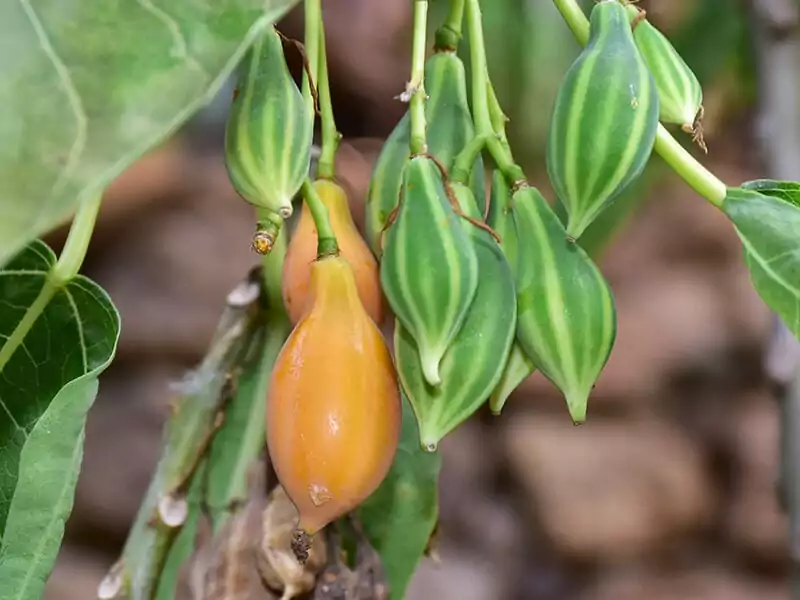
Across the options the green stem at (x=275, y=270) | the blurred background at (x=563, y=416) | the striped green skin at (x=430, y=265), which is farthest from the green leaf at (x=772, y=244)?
the blurred background at (x=563, y=416)

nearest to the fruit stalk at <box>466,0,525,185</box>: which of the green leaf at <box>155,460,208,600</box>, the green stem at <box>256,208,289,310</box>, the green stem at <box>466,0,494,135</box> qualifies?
the green stem at <box>466,0,494,135</box>

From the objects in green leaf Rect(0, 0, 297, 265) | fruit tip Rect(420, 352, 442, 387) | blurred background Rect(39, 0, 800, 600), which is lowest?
blurred background Rect(39, 0, 800, 600)

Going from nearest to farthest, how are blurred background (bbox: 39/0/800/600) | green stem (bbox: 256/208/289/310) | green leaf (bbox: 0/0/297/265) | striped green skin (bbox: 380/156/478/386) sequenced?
green leaf (bbox: 0/0/297/265) → striped green skin (bbox: 380/156/478/386) → green stem (bbox: 256/208/289/310) → blurred background (bbox: 39/0/800/600)

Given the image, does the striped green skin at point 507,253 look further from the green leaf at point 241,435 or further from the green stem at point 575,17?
the green leaf at point 241,435

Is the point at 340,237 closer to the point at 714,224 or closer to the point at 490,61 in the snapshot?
the point at 490,61

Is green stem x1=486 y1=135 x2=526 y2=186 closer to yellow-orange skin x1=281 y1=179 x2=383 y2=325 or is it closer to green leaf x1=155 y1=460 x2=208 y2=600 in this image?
yellow-orange skin x1=281 y1=179 x2=383 y2=325

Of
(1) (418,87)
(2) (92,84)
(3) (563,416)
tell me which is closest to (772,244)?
(1) (418,87)
